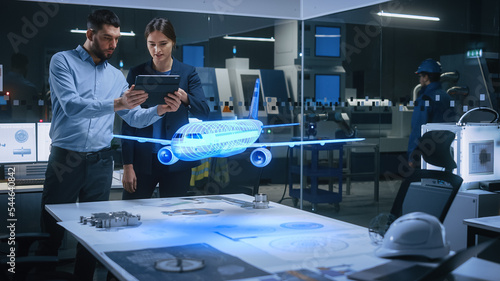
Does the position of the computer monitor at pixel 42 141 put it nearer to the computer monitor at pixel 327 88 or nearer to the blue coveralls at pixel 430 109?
the computer monitor at pixel 327 88

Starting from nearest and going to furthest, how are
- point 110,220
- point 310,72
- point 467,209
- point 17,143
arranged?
point 110,220
point 467,209
point 17,143
point 310,72

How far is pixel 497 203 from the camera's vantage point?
3773mm

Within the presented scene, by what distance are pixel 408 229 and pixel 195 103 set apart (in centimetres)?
193

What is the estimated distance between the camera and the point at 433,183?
10.0 feet

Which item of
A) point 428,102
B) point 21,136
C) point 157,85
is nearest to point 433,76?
point 428,102

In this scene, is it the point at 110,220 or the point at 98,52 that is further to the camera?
the point at 98,52

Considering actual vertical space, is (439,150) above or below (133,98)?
below

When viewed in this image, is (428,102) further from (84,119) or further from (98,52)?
(84,119)

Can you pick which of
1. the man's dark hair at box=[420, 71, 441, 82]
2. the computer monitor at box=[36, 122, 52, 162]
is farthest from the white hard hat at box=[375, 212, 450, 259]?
the man's dark hair at box=[420, 71, 441, 82]

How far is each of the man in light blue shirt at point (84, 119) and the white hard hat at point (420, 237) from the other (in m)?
1.69

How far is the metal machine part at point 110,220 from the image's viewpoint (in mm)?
2447

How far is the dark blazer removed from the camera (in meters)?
3.42

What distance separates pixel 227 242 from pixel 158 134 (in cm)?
155

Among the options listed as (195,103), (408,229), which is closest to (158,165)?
(195,103)
